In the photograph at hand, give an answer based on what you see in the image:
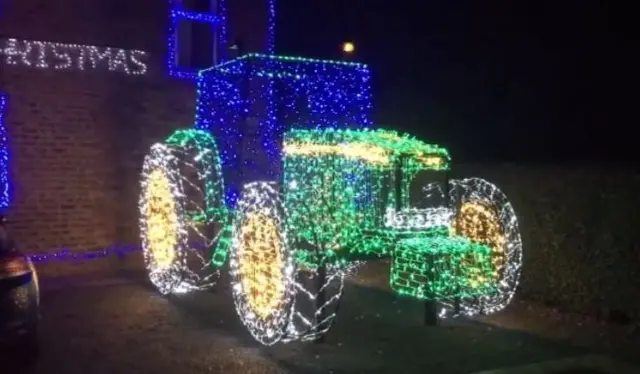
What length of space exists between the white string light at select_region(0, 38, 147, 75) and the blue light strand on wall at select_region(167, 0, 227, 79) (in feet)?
1.57

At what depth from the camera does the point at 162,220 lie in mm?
9773

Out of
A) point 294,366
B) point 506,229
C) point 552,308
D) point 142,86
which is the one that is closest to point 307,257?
point 294,366

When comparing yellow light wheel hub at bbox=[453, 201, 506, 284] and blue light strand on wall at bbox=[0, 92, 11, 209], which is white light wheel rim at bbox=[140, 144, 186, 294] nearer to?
blue light strand on wall at bbox=[0, 92, 11, 209]

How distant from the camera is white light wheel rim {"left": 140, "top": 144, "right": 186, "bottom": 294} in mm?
9312

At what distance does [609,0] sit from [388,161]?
5939 mm

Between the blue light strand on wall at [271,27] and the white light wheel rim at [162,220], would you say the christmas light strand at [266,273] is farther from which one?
the blue light strand on wall at [271,27]

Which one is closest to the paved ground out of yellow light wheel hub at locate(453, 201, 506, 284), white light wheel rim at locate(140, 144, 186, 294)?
white light wheel rim at locate(140, 144, 186, 294)

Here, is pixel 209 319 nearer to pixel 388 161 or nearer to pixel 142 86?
pixel 388 161

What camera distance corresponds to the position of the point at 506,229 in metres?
8.50

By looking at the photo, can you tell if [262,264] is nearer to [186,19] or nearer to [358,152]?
[358,152]

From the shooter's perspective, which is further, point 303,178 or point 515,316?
point 515,316

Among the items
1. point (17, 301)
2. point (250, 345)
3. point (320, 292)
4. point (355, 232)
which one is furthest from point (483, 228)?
point (17, 301)

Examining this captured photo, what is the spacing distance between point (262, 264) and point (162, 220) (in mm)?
2777

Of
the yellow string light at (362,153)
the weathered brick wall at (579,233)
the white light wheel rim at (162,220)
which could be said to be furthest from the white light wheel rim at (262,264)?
the weathered brick wall at (579,233)
